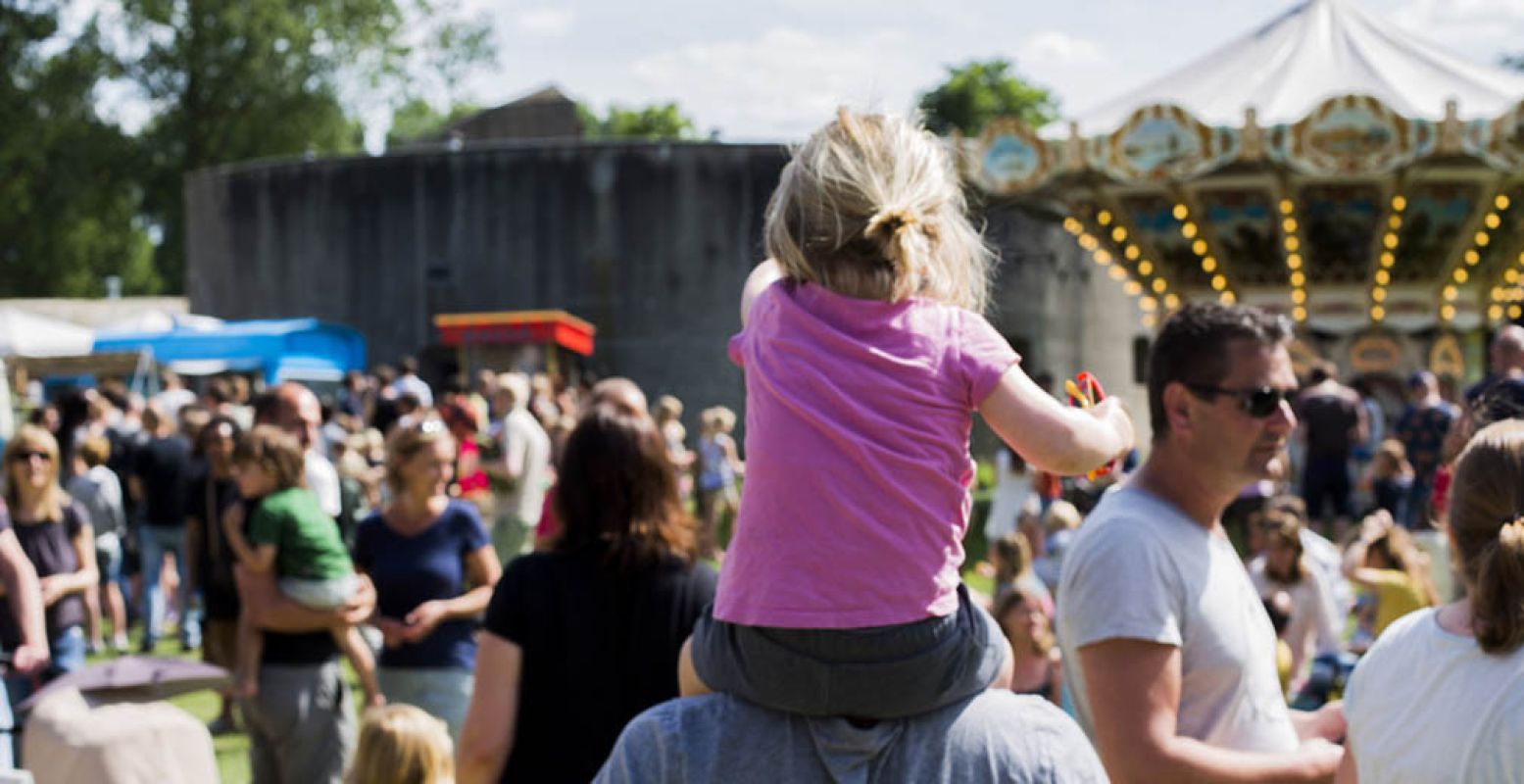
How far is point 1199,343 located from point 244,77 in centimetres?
4241

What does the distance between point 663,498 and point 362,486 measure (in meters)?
7.17

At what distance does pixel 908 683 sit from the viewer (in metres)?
2.01

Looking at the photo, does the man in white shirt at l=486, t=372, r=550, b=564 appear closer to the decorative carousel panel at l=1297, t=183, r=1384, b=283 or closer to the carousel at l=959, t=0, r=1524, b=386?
the carousel at l=959, t=0, r=1524, b=386

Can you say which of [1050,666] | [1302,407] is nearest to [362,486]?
[1050,666]

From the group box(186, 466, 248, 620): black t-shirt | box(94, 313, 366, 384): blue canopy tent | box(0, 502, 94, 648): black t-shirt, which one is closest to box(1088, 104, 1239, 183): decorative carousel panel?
box(94, 313, 366, 384): blue canopy tent

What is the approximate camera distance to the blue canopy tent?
72.0ft

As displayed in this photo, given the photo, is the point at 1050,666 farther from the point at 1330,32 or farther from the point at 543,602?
the point at 1330,32

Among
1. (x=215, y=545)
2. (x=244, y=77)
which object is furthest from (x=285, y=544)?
(x=244, y=77)

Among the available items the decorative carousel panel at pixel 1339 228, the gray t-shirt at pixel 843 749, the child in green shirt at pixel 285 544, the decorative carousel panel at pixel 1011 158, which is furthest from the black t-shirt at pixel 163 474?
the decorative carousel panel at pixel 1339 228

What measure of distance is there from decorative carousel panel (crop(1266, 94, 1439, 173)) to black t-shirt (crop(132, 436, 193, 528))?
1230 cm

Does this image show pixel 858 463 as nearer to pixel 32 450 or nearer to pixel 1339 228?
pixel 32 450

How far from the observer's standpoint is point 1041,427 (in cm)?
206

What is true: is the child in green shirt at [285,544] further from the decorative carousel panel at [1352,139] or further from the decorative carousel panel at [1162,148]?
the decorative carousel panel at [1352,139]

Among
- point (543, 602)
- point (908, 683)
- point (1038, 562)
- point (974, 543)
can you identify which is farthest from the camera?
point (974, 543)
